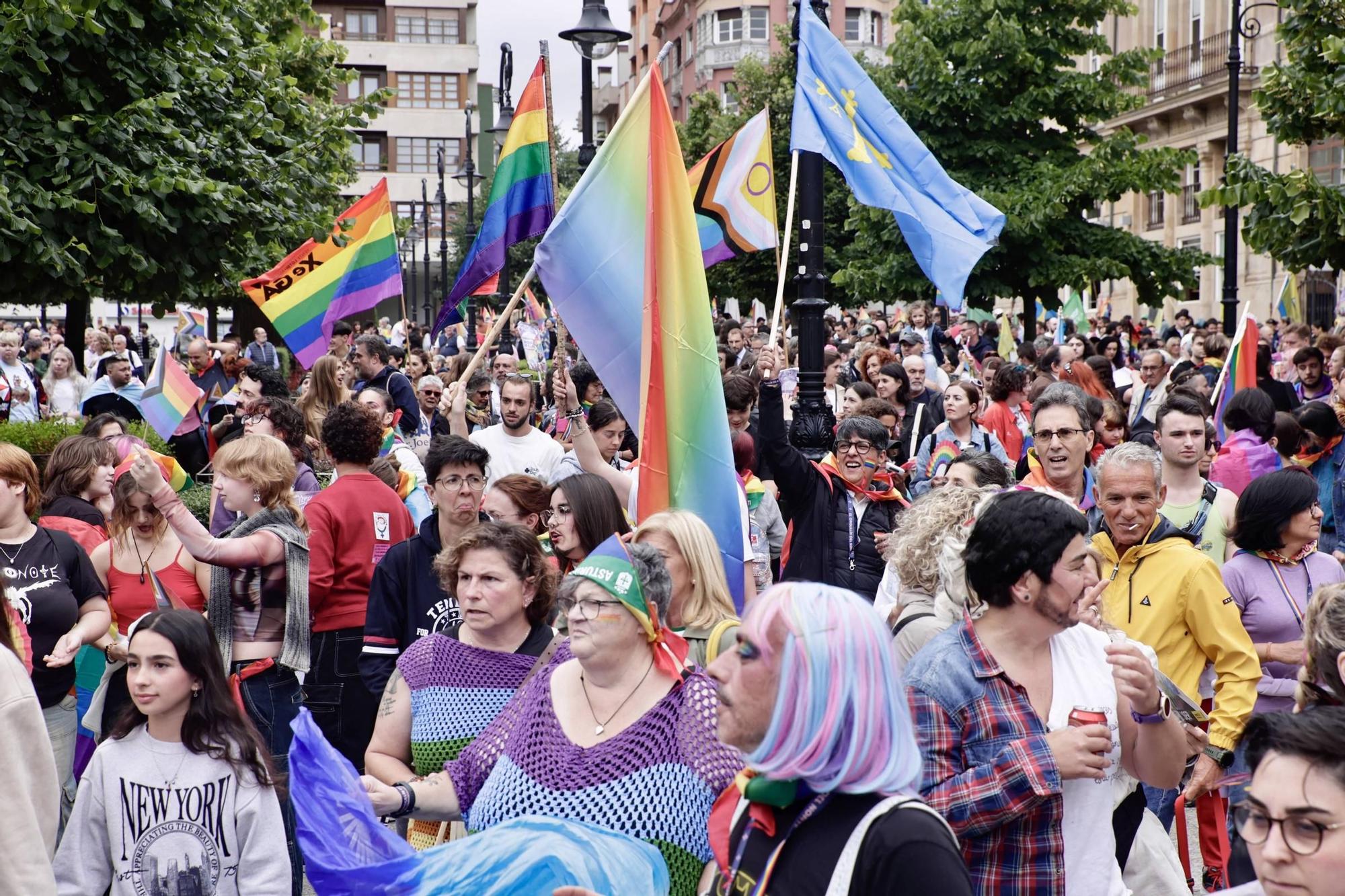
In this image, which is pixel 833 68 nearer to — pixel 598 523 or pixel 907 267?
pixel 598 523

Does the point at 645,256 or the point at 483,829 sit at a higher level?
the point at 645,256

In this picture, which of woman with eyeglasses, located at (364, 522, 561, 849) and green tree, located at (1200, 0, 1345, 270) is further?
green tree, located at (1200, 0, 1345, 270)

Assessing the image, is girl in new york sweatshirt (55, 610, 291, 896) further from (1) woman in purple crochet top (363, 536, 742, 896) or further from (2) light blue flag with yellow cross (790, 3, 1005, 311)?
(2) light blue flag with yellow cross (790, 3, 1005, 311)

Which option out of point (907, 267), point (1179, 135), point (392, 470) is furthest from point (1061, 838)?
point (1179, 135)

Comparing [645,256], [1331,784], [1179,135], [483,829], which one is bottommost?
[483,829]

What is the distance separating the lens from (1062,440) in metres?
6.23

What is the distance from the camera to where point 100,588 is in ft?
18.8

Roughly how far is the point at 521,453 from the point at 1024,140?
2171cm

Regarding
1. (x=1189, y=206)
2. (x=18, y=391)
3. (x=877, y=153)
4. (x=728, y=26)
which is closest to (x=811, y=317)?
(x=877, y=153)

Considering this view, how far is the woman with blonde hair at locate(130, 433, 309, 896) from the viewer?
5742mm

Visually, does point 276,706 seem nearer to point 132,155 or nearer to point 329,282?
point 329,282

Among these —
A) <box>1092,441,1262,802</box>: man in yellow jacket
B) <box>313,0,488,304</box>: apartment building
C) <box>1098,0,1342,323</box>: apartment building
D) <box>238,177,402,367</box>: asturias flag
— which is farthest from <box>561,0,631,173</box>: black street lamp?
<box>313,0,488,304</box>: apartment building

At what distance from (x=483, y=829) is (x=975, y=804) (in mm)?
1195

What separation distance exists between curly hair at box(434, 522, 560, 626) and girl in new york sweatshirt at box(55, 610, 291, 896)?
805 millimetres
